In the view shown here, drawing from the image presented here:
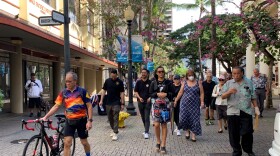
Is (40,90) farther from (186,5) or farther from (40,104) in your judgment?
(186,5)

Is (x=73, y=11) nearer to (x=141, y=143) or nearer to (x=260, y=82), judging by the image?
(x=260, y=82)

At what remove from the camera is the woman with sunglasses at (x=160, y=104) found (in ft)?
24.8

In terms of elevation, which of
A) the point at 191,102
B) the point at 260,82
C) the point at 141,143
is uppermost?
the point at 260,82

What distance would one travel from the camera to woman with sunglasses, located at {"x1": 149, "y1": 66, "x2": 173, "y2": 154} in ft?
24.8

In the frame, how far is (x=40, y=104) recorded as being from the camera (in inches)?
575

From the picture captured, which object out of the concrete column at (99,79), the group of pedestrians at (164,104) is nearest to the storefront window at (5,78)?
the group of pedestrians at (164,104)

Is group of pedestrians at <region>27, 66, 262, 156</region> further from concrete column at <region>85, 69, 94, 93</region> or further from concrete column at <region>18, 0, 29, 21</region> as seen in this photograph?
concrete column at <region>85, 69, 94, 93</region>

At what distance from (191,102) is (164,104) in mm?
1279

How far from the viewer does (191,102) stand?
8.81 meters

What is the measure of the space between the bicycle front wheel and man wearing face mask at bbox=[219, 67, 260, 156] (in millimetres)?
3214

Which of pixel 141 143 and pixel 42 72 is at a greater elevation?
pixel 42 72

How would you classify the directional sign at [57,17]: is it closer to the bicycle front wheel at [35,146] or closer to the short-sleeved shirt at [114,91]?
the short-sleeved shirt at [114,91]

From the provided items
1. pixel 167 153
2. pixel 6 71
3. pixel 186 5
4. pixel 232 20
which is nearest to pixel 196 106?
pixel 167 153

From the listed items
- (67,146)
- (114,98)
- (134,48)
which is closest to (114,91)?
(114,98)
